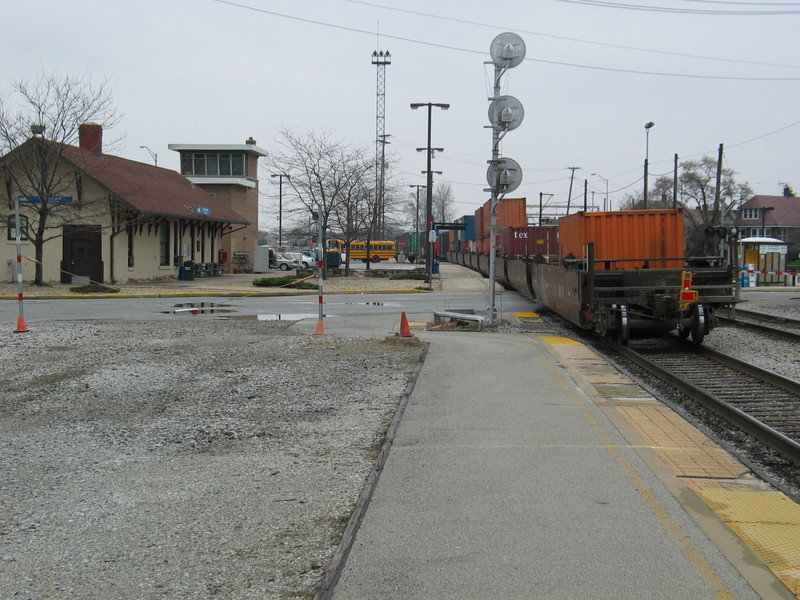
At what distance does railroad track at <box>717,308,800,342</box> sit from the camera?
1633cm

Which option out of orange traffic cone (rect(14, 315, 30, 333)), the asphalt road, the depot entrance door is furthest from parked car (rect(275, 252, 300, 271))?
orange traffic cone (rect(14, 315, 30, 333))

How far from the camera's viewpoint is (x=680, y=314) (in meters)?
14.1

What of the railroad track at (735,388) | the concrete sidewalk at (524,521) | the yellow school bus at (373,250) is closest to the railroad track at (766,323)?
the railroad track at (735,388)

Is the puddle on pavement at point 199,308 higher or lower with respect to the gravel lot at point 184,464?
higher

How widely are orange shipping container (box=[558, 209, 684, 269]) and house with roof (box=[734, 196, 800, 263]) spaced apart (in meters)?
81.0

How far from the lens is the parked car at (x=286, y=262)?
56.3 metres

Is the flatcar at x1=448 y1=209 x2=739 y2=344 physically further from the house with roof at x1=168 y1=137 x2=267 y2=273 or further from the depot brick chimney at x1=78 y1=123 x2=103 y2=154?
the house with roof at x1=168 y1=137 x2=267 y2=273

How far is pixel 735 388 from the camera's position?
10.9 metres

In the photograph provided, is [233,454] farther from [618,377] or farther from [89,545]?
[618,377]

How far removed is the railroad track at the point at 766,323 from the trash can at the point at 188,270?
2536 centimetres

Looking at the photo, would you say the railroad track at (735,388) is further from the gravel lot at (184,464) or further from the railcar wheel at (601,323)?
the gravel lot at (184,464)

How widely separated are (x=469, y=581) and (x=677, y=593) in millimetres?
1039


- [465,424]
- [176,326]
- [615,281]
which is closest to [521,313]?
[615,281]

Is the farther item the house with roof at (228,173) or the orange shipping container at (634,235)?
the house with roof at (228,173)
